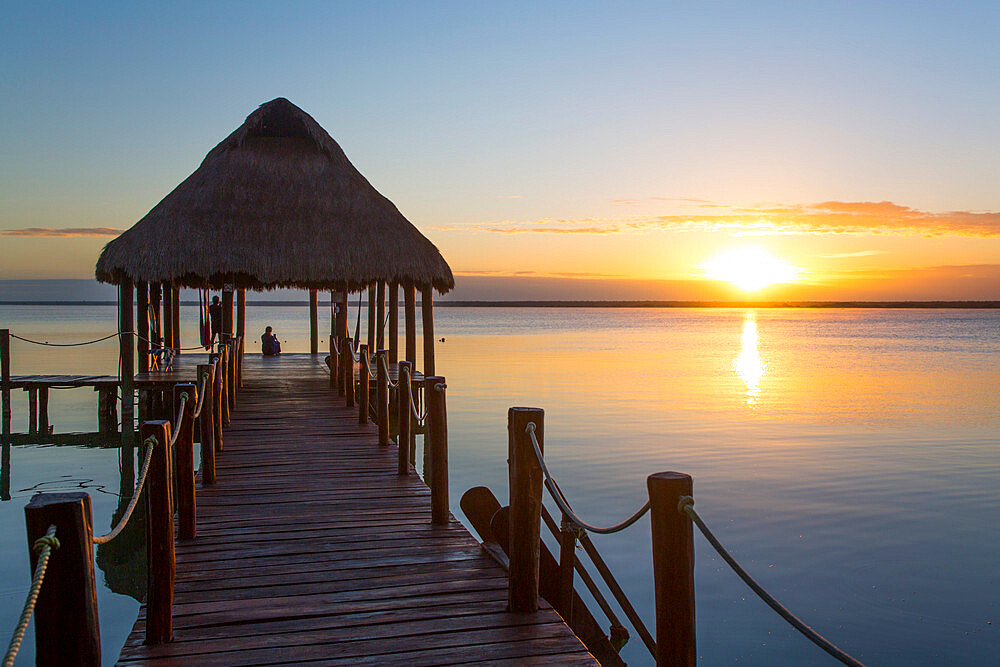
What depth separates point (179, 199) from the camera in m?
13.8

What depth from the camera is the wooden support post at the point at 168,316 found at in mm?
17811

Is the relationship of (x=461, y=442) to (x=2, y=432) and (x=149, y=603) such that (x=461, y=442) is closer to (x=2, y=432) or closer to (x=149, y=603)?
(x=2, y=432)

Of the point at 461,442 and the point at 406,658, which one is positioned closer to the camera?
the point at 406,658

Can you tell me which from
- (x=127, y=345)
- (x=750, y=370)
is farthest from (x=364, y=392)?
(x=750, y=370)

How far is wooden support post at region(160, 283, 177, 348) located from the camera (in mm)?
17811

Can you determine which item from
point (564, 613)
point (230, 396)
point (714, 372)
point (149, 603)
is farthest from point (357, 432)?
point (714, 372)

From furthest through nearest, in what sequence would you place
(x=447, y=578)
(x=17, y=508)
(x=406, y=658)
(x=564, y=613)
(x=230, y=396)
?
(x=230, y=396), (x=17, y=508), (x=564, y=613), (x=447, y=578), (x=406, y=658)

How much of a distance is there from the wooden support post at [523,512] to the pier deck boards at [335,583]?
113 millimetres

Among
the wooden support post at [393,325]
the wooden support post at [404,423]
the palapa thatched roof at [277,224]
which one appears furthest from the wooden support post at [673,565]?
the wooden support post at [393,325]

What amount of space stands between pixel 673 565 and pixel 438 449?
327 cm

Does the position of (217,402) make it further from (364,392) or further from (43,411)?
(43,411)

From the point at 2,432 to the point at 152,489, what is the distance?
15254 mm

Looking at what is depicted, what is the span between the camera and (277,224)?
13508mm

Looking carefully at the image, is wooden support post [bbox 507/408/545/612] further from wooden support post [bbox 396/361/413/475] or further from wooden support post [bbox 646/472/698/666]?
wooden support post [bbox 396/361/413/475]
